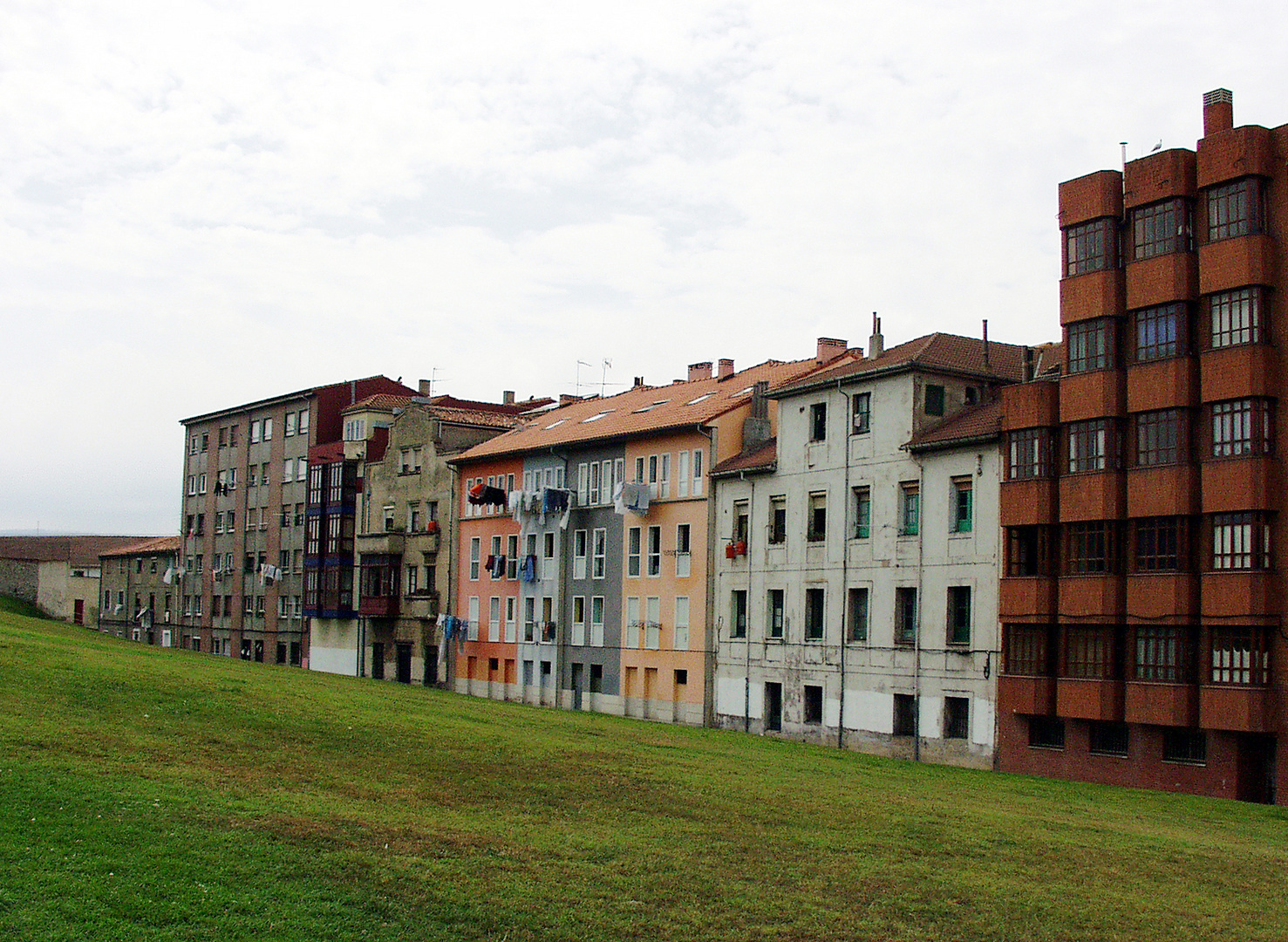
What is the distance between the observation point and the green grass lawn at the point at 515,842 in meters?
20.5

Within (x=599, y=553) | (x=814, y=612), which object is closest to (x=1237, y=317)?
(x=814, y=612)

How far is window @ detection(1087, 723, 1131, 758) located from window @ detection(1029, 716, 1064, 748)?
51.3 inches

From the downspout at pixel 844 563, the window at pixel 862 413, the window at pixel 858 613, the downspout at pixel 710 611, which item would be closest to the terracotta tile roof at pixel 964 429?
the window at pixel 862 413

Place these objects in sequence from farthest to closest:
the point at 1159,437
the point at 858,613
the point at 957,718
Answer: the point at 858,613
the point at 957,718
the point at 1159,437

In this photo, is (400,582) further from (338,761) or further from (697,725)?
(338,761)

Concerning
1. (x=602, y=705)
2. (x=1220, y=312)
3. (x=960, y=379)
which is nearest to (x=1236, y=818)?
(x=1220, y=312)

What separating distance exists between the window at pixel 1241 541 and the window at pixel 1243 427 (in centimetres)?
182

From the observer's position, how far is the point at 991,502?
49250mm

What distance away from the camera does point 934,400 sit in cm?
5347

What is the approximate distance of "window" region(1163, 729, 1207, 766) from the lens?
4241 cm

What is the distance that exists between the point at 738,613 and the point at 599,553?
10.7m

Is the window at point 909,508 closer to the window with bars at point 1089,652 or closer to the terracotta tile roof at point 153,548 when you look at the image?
the window with bars at point 1089,652

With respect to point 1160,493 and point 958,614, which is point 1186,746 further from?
point 958,614

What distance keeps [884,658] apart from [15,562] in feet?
341
